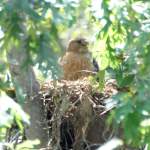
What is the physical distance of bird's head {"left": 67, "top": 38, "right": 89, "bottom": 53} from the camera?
687cm

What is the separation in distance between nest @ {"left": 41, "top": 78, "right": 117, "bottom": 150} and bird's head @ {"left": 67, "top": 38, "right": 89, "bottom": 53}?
4.92 ft

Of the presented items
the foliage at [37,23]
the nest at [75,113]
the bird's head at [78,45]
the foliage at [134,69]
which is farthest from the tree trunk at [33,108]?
the bird's head at [78,45]

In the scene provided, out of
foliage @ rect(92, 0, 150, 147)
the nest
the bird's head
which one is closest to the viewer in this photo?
foliage @ rect(92, 0, 150, 147)

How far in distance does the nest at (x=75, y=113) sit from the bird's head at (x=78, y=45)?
1.50 metres

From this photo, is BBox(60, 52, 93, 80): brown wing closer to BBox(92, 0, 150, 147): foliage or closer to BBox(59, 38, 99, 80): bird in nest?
BBox(59, 38, 99, 80): bird in nest

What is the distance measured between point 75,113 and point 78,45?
5.94 feet

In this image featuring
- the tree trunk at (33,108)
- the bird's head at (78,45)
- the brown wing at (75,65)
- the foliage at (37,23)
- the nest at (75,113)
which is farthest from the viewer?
the bird's head at (78,45)

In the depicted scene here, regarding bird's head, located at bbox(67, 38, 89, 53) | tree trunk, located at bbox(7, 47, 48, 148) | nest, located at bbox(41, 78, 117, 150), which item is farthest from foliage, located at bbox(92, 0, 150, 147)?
bird's head, located at bbox(67, 38, 89, 53)

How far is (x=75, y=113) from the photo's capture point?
5266mm

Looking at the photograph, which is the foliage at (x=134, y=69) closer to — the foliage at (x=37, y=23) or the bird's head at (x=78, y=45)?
the foliage at (x=37, y=23)

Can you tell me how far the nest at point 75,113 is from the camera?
5.14 meters

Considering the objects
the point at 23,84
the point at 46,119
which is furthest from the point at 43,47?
the point at 46,119

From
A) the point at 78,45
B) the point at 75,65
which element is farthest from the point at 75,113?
the point at 78,45

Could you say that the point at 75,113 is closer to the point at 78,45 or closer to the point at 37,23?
the point at 78,45
